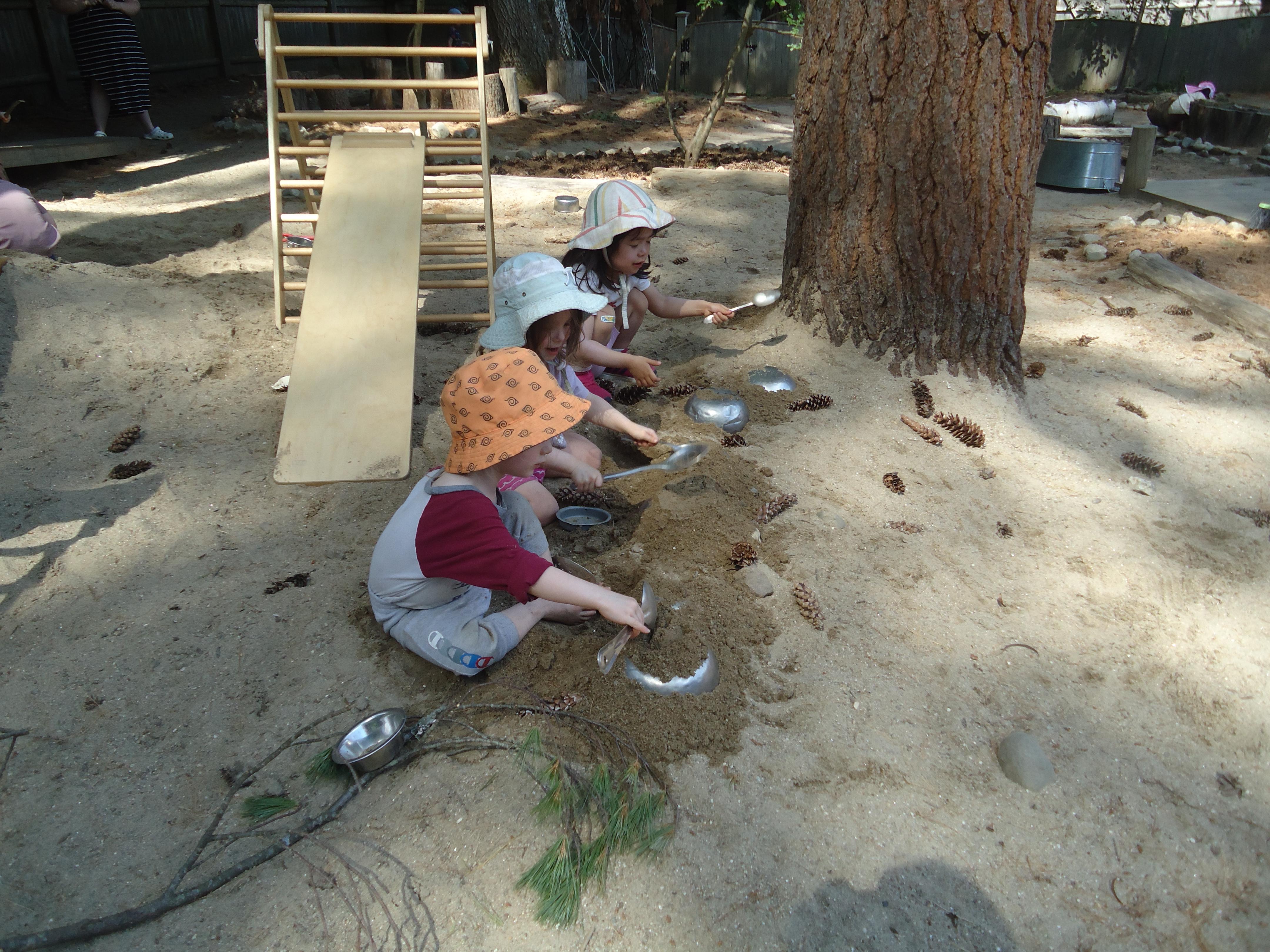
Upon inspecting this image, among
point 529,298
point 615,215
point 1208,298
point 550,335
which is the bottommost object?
point 1208,298

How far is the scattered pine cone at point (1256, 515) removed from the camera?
309cm

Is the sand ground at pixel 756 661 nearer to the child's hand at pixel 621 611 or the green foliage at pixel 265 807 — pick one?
the green foliage at pixel 265 807

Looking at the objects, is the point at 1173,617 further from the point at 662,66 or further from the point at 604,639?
the point at 662,66

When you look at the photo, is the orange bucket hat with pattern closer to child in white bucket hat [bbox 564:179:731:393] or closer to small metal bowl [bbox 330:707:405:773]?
small metal bowl [bbox 330:707:405:773]

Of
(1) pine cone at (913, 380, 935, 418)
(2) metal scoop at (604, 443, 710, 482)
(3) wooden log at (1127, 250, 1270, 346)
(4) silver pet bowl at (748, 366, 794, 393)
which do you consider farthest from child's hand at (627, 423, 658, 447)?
(3) wooden log at (1127, 250, 1270, 346)

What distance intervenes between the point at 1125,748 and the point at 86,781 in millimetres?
2655

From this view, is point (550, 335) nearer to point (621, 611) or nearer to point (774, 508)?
point (774, 508)

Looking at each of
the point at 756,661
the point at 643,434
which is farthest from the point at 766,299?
the point at 756,661

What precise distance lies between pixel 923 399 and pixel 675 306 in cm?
129

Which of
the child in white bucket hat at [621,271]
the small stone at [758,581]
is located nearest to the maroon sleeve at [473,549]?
the small stone at [758,581]

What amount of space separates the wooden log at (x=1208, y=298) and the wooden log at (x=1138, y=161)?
109 inches

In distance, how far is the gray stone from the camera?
6.82 ft

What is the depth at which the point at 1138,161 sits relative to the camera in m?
7.68

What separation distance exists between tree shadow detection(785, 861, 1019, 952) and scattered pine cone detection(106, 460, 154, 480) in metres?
2.94
